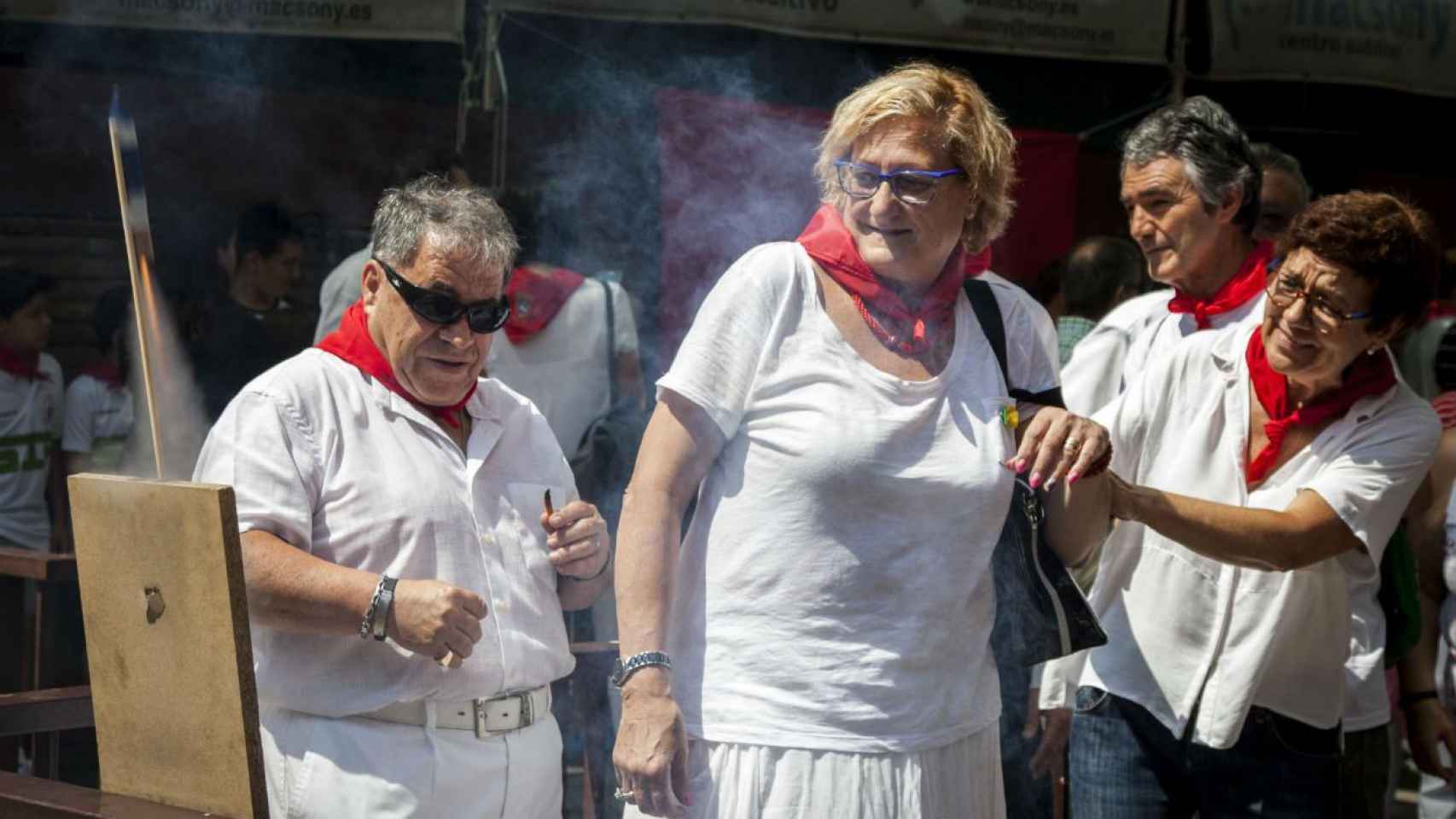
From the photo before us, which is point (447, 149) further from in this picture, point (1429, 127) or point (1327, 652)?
point (1429, 127)

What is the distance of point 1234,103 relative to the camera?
26.3 ft

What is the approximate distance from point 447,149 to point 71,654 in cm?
239

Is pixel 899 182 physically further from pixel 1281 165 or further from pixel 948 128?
pixel 1281 165

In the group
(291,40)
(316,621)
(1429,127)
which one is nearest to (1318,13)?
(1429,127)

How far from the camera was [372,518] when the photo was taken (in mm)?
2781

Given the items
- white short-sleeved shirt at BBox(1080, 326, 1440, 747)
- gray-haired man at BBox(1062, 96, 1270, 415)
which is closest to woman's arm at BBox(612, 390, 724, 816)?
white short-sleeved shirt at BBox(1080, 326, 1440, 747)

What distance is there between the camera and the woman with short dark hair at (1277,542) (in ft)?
10.3

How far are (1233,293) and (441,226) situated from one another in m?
1.86

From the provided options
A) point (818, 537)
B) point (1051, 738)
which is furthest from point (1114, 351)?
point (818, 537)

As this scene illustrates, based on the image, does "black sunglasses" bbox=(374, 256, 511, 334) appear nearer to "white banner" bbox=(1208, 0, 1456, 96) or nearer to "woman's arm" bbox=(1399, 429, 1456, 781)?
"woman's arm" bbox=(1399, 429, 1456, 781)

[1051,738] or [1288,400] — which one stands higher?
[1288,400]

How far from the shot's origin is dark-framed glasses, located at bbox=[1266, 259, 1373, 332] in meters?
3.14

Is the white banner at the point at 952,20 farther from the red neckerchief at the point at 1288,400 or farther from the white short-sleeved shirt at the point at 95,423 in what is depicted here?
the red neckerchief at the point at 1288,400

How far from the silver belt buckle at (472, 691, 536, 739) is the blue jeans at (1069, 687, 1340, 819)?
1.19 m
